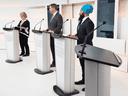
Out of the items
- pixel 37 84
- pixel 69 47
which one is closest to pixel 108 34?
pixel 69 47

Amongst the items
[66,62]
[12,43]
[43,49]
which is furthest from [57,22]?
[12,43]

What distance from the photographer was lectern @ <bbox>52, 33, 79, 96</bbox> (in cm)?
232

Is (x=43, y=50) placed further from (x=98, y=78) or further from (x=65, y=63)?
(x=98, y=78)

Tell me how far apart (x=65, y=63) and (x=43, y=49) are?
1176 millimetres

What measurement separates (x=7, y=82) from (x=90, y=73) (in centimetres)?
220

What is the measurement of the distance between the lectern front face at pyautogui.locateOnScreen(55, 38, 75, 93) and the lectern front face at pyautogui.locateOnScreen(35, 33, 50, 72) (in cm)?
94

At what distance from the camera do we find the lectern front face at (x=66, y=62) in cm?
232

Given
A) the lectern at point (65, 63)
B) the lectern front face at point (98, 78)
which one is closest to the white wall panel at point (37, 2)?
the lectern at point (65, 63)

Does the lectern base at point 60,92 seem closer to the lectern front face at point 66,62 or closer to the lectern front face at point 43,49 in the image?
the lectern front face at point 66,62

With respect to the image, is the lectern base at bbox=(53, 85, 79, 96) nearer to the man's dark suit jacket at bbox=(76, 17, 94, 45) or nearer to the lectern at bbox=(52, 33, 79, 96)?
the lectern at bbox=(52, 33, 79, 96)

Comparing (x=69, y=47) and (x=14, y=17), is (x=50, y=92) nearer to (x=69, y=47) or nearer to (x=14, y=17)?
(x=69, y=47)

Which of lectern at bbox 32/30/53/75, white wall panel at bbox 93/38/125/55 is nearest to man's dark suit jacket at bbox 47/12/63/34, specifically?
lectern at bbox 32/30/53/75

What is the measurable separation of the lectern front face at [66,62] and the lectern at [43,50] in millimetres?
938

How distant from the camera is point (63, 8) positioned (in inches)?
224
